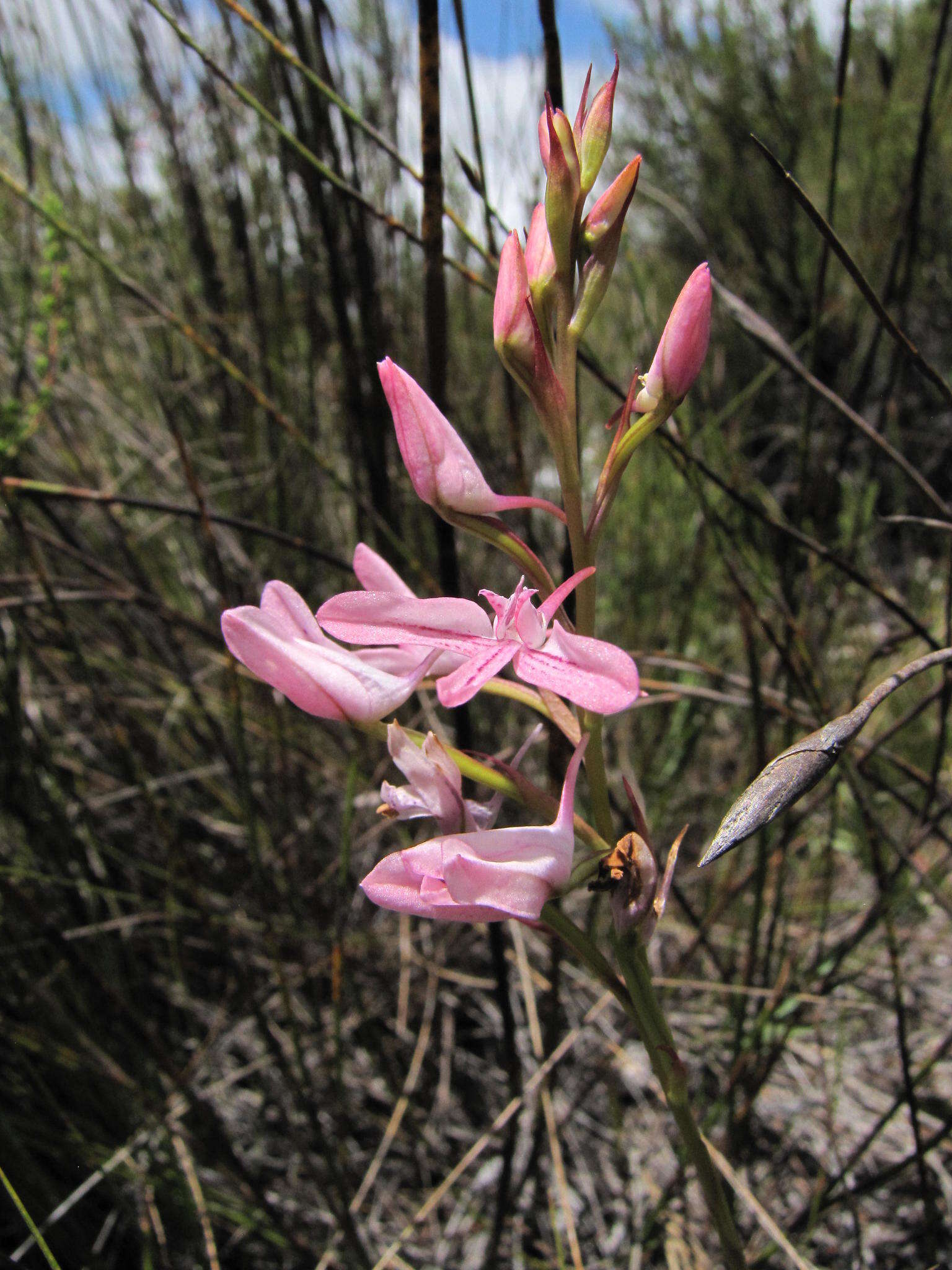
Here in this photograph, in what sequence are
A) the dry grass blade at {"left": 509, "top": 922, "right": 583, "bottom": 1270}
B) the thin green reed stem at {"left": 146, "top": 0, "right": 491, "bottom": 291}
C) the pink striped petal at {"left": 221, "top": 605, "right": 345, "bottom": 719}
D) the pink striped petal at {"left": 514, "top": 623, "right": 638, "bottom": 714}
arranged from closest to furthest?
the pink striped petal at {"left": 514, "top": 623, "right": 638, "bottom": 714} → the pink striped petal at {"left": 221, "top": 605, "right": 345, "bottom": 719} → the thin green reed stem at {"left": 146, "top": 0, "right": 491, "bottom": 291} → the dry grass blade at {"left": 509, "top": 922, "right": 583, "bottom": 1270}

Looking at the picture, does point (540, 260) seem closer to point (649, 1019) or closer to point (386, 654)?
point (386, 654)

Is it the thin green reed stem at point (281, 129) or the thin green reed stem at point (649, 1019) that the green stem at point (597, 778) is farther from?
the thin green reed stem at point (281, 129)

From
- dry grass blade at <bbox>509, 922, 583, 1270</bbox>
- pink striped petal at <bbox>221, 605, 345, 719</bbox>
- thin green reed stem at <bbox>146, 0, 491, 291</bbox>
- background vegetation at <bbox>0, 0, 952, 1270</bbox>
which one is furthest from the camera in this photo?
background vegetation at <bbox>0, 0, 952, 1270</bbox>

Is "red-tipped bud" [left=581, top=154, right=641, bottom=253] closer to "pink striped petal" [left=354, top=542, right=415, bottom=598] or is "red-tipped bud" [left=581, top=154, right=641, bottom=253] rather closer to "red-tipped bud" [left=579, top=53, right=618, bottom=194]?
"red-tipped bud" [left=579, top=53, right=618, bottom=194]

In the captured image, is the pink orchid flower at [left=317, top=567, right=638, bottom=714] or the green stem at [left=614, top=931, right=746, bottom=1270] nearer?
the pink orchid flower at [left=317, top=567, right=638, bottom=714]

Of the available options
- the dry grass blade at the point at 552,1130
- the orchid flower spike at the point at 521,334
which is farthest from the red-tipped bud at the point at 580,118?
the dry grass blade at the point at 552,1130

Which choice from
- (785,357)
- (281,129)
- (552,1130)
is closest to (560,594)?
(785,357)

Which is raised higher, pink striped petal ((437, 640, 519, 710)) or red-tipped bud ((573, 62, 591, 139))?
red-tipped bud ((573, 62, 591, 139))

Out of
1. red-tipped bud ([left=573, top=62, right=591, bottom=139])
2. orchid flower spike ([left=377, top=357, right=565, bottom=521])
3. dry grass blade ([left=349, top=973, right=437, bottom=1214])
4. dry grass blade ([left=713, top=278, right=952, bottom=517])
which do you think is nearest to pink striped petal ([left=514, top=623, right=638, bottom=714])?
orchid flower spike ([left=377, top=357, right=565, bottom=521])
